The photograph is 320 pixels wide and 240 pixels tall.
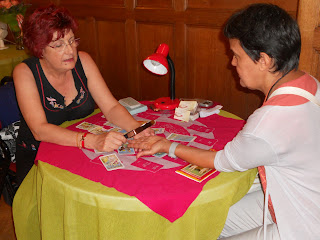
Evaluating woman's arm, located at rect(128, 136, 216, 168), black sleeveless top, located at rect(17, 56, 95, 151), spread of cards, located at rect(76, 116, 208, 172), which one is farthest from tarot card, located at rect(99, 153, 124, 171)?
black sleeveless top, located at rect(17, 56, 95, 151)

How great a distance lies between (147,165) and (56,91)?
2.88 feet

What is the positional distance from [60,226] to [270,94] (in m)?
1.09

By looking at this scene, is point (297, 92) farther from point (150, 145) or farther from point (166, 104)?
point (166, 104)

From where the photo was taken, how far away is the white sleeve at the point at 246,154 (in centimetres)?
129

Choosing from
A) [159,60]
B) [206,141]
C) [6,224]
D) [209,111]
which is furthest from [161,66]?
[6,224]

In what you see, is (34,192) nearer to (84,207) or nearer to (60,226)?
(60,226)

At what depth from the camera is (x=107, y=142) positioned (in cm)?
171

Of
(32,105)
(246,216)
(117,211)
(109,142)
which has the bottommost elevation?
(246,216)

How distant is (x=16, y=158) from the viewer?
224 cm

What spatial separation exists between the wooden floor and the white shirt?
1884 mm

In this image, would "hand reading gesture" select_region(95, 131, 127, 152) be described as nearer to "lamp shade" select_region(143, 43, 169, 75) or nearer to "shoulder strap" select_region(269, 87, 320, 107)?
"lamp shade" select_region(143, 43, 169, 75)

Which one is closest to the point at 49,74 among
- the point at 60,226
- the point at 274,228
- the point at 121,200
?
the point at 60,226

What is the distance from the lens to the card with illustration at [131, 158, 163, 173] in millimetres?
1532

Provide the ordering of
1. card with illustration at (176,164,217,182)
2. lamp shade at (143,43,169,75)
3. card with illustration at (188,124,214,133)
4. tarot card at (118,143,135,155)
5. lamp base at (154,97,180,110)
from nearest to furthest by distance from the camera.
Result: card with illustration at (176,164,217,182) < tarot card at (118,143,135,155) < card with illustration at (188,124,214,133) < lamp shade at (143,43,169,75) < lamp base at (154,97,180,110)
